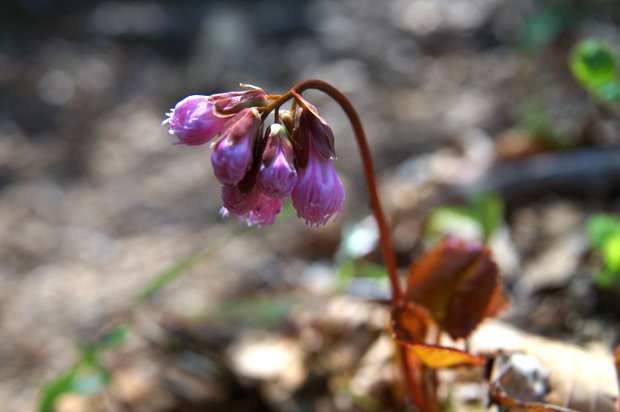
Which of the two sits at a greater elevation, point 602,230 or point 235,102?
point 235,102

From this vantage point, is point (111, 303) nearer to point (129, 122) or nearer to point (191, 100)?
point (191, 100)

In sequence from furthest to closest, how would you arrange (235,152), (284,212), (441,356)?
(284,212)
(441,356)
(235,152)

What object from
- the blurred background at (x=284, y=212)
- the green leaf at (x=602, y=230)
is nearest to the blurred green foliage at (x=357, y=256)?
the blurred background at (x=284, y=212)

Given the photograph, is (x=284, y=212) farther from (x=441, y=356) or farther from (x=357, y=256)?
(x=441, y=356)

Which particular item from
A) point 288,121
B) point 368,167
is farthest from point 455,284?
point 288,121

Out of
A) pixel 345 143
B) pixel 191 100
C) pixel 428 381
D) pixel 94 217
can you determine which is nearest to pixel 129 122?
pixel 94 217

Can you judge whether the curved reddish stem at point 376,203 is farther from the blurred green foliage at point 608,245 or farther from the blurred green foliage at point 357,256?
the blurred green foliage at point 608,245
